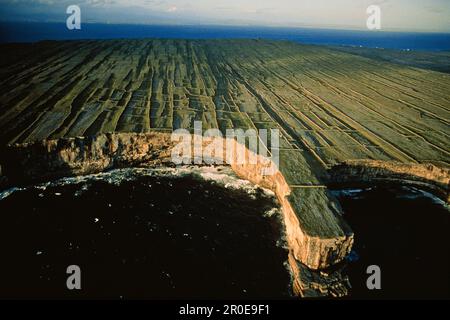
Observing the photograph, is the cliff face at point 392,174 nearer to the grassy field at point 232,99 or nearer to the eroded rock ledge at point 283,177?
the eroded rock ledge at point 283,177

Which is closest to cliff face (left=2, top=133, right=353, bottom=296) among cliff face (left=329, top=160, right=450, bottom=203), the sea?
the sea

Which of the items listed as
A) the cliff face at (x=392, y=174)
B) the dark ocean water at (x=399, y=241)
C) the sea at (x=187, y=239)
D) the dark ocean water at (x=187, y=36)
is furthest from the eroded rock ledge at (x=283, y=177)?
the dark ocean water at (x=187, y=36)

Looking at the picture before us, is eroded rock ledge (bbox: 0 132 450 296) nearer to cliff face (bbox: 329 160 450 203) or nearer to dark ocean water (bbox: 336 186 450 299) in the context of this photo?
cliff face (bbox: 329 160 450 203)

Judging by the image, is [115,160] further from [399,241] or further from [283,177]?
[399,241]

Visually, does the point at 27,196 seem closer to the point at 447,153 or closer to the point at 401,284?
the point at 401,284

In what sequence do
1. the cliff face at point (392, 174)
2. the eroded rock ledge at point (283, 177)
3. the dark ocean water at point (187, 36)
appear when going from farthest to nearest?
the dark ocean water at point (187, 36) → the cliff face at point (392, 174) → the eroded rock ledge at point (283, 177)

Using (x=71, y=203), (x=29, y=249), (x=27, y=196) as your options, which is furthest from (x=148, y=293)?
(x=27, y=196)

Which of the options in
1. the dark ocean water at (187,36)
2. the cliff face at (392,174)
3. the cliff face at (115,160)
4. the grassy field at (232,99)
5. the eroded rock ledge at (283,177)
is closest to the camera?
the eroded rock ledge at (283,177)
